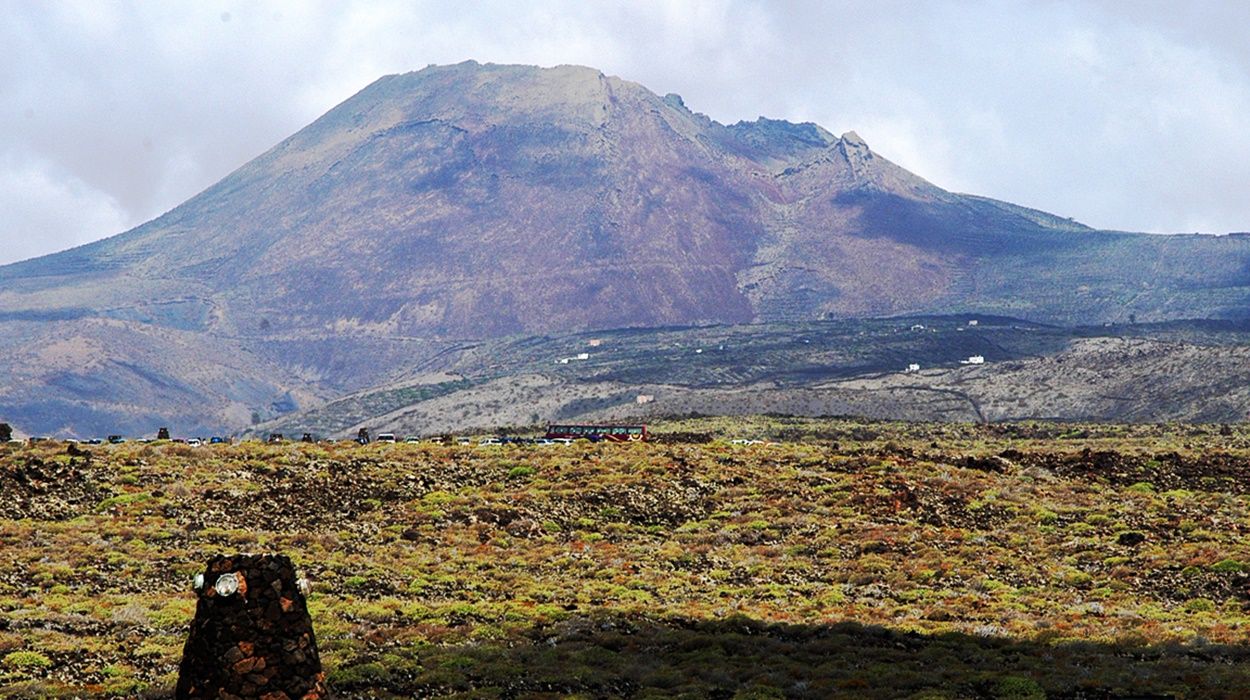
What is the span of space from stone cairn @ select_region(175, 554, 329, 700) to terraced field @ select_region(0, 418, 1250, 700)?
7.97 metres

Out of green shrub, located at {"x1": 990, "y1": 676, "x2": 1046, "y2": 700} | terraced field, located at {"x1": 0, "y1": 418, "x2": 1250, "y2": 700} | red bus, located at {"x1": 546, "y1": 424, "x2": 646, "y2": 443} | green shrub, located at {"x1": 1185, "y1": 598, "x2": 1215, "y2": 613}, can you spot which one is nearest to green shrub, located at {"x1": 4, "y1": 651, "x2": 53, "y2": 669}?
terraced field, located at {"x1": 0, "y1": 418, "x2": 1250, "y2": 700}

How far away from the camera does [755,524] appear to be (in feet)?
202

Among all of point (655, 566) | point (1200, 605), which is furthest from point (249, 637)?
point (1200, 605)

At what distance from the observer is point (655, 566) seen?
54219 mm

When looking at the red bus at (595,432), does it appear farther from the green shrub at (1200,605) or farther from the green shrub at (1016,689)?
the green shrub at (1016,689)

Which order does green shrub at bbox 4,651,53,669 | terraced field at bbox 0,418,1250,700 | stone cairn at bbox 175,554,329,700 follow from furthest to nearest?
1. terraced field at bbox 0,418,1250,700
2. green shrub at bbox 4,651,53,669
3. stone cairn at bbox 175,554,329,700

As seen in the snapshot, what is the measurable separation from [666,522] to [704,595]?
13926 millimetres

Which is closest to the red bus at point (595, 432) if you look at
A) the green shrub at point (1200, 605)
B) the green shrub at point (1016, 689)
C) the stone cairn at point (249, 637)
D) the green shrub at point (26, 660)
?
the green shrub at point (1200, 605)

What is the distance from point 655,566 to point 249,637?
1225 inches

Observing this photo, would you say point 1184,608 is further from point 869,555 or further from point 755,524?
point 755,524

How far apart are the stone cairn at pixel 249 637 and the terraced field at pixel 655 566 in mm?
7969

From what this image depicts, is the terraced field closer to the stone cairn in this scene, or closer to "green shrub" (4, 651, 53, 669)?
"green shrub" (4, 651, 53, 669)

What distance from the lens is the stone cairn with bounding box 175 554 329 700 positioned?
24.1 meters

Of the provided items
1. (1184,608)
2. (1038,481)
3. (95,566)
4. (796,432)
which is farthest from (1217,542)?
(796,432)
